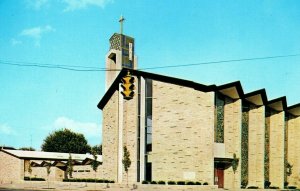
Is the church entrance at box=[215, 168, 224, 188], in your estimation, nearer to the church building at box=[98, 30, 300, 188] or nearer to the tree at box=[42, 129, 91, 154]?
the church building at box=[98, 30, 300, 188]

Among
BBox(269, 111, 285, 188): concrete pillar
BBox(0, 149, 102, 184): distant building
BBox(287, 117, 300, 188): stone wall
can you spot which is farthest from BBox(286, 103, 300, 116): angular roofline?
BBox(0, 149, 102, 184): distant building

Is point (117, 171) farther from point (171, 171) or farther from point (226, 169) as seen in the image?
point (226, 169)

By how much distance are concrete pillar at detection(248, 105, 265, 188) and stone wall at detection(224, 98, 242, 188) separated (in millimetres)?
4317

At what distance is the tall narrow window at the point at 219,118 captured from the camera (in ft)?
129

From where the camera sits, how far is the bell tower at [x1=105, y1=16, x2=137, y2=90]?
156 feet

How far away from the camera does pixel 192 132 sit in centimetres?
3822

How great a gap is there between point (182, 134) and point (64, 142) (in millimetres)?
59928

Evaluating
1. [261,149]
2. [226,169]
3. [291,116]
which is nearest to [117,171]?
[226,169]

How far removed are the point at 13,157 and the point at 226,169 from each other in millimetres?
38054

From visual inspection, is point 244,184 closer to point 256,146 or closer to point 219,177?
point 219,177

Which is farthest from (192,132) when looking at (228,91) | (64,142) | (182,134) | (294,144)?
(64,142)

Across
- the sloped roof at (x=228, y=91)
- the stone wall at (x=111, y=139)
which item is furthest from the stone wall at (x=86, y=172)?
the sloped roof at (x=228, y=91)

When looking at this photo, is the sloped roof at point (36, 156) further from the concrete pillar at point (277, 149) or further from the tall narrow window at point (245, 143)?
the concrete pillar at point (277, 149)

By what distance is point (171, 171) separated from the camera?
3838cm
